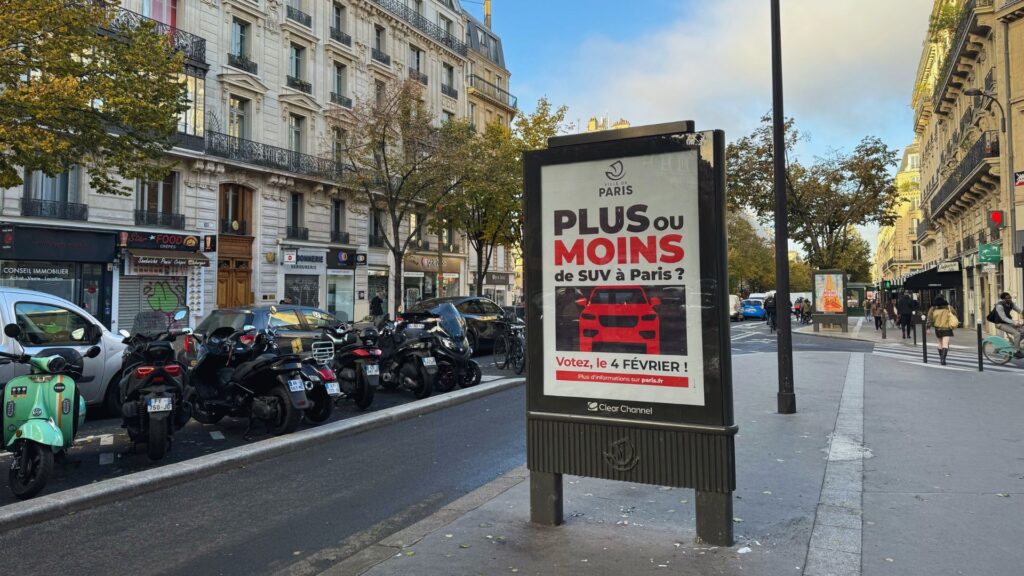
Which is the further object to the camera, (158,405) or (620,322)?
(158,405)

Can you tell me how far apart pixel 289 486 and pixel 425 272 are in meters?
32.7

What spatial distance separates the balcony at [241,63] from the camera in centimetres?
2630

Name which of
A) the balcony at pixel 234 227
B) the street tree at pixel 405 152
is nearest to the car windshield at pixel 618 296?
the street tree at pixel 405 152

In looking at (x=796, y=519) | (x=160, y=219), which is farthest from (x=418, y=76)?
(x=796, y=519)

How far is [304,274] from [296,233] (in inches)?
71.9

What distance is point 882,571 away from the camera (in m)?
3.39

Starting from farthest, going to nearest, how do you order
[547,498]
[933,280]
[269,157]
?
[933,280] < [269,157] < [547,498]

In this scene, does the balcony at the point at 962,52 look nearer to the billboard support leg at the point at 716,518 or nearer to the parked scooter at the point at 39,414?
the billboard support leg at the point at 716,518

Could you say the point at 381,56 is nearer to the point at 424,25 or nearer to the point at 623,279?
the point at 424,25

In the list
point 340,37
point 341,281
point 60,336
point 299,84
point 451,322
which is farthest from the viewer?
point 341,281

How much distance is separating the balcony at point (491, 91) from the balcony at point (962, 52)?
25.3 meters

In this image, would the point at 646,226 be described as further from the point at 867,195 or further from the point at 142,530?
the point at 867,195

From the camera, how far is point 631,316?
155 inches

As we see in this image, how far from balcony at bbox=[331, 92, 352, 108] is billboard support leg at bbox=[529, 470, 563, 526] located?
29975 millimetres
